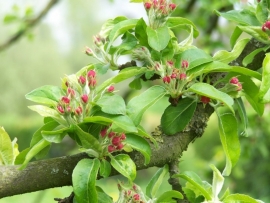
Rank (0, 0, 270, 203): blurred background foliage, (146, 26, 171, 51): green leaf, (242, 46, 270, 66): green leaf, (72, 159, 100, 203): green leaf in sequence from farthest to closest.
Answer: (0, 0, 270, 203): blurred background foliage < (242, 46, 270, 66): green leaf < (146, 26, 171, 51): green leaf < (72, 159, 100, 203): green leaf

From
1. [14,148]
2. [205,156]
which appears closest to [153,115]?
[205,156]

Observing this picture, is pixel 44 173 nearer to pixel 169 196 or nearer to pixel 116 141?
pixel 116 141

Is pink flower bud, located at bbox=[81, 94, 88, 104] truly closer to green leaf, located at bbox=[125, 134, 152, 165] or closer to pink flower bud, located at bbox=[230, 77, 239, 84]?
green leaf, located at bbox=[125, 134, 152, 165]

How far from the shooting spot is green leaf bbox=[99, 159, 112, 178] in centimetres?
69

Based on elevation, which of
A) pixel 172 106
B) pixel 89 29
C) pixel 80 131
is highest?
pixel 80 131

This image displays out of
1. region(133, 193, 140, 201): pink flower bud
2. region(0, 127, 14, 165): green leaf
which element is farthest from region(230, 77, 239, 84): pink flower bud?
region(0, 127, 14, 165): green leaf

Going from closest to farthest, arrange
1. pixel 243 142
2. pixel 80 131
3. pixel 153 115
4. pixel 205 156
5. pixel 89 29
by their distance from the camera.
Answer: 1. pixel 80 131
2. pixel 243 142
3. pixel 205 156
4. pixel 153 115
5. pixel 89 29

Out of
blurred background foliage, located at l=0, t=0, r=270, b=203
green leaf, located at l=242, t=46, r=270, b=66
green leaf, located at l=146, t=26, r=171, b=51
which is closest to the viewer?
green leaf, located at l=146, t=26, r=171, b=51

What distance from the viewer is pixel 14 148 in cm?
85

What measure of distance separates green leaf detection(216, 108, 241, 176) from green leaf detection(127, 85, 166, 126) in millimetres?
131

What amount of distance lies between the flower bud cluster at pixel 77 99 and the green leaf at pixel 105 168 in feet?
0.27

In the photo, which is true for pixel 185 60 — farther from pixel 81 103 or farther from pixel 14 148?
pixel 14 148

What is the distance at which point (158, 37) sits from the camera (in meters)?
0.76

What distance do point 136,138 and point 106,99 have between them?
82mm
